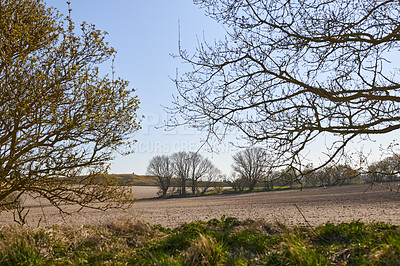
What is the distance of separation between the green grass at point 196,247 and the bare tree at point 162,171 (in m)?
51.1

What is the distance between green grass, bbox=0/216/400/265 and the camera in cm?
407

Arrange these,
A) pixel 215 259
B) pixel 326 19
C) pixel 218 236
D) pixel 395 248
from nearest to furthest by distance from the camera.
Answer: pixel 395 248 < pixel 215 259 < pixel 218 236 < pixel 326 19

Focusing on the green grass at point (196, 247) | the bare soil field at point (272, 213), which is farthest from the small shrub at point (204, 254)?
the bare soil field at point (272, 213)

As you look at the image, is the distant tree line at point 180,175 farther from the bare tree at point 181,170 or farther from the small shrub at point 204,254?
the small shrub at point 204,254

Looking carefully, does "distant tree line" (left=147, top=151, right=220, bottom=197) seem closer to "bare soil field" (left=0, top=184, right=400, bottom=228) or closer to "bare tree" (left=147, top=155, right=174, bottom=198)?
"bare tree" (left=147, top=155, right=174, bottom=198)

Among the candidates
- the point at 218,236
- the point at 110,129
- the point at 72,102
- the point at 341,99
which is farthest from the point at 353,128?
the point at 72,102

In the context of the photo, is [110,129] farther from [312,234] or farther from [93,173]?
[312,234]

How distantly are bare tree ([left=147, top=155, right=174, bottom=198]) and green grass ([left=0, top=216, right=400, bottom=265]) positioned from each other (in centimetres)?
5111

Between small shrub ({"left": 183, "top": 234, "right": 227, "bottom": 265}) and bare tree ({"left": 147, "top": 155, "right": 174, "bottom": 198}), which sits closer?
small shrub ({"left": 183, "top": 234, "right": 227, "bottom": 265})

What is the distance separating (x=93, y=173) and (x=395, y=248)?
237 inches

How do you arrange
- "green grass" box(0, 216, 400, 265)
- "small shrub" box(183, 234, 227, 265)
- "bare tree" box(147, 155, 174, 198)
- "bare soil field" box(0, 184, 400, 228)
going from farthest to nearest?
"bare tree" box(147, 155, 174, 198)
"bare soil field" box(0, 184, 400, 228)
"small shrub" box(183, 234, 227, 265)
"green grass" box(0, 216, 400, 265)

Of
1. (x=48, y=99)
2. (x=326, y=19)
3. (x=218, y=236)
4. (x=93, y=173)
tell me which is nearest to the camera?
(x=218, y=236)

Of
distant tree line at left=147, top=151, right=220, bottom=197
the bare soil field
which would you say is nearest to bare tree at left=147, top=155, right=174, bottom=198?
distant tree line at left=147, top=151, right=220, bottom=197

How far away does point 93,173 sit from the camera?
7.04 m
